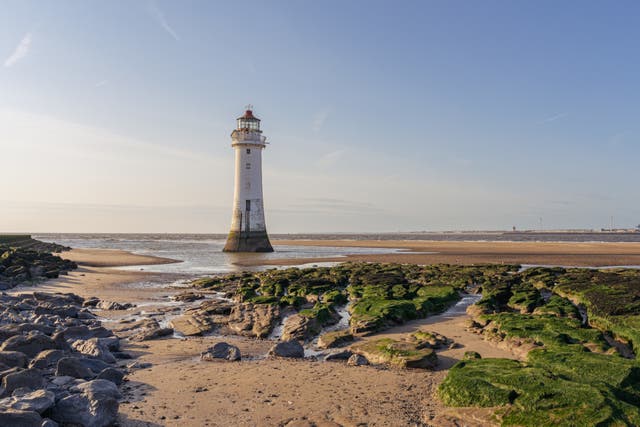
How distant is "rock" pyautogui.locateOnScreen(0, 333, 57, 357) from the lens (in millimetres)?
8570

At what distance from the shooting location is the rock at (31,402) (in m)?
5.43

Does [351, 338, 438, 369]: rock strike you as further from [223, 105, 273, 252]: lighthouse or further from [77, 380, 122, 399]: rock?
[223, 105, 273, 252]: lighthouse

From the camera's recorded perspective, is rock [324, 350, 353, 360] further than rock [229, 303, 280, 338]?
No

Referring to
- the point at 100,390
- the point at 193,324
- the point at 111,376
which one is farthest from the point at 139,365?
the point at 193,324

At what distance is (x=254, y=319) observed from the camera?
12914 millimetres

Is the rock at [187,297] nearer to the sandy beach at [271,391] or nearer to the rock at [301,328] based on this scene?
the rock at [301,328]

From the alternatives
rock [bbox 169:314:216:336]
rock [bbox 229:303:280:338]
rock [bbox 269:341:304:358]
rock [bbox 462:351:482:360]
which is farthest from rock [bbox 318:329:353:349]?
rock [bbox 169:314:216:336]

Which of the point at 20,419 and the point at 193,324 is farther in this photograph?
the point at 193,324

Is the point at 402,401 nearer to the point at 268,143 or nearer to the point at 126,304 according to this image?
the point at 126,304

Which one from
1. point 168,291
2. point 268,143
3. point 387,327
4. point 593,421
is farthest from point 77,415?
point 268,143

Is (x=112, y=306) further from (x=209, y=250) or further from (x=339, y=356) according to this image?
(x=209, y=250)

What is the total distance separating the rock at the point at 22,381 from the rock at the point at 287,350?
426 centimetres

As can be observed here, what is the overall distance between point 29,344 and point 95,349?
3.80 feet

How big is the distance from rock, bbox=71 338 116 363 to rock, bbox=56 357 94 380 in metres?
1.18
